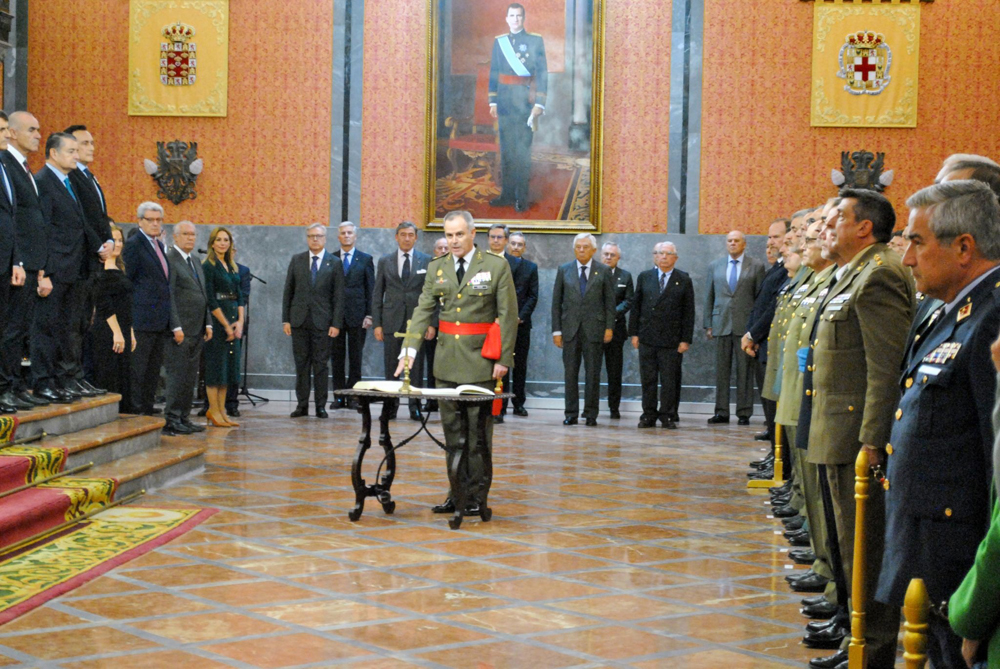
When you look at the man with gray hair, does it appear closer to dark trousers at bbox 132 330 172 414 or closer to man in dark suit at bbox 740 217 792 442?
man in dark suit at bbox 740 217 792 442

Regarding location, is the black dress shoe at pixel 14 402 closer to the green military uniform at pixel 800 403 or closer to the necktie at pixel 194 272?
the necktie at pixel 194 272

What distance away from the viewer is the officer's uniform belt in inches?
470

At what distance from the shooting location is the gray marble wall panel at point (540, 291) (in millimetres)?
11906

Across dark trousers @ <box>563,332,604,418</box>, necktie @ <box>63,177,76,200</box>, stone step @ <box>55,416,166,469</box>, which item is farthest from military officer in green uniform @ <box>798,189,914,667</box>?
dark trousers @ <box>563,332,604,418</box>

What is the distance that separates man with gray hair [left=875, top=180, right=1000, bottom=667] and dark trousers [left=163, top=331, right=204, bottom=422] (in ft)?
21.7

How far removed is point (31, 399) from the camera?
6.50 meters

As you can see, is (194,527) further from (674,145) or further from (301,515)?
(674,145)

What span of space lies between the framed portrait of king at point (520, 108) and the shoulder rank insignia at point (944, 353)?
30.4ft

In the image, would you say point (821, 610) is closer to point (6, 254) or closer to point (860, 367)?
point (860, 367)

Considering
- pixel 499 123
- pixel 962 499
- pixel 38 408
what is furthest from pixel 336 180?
pixel 962 499

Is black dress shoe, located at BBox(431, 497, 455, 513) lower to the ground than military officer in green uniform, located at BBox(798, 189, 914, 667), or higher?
lower

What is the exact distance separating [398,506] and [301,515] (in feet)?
1.95

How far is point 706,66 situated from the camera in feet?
39.3

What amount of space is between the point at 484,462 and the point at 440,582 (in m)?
1.43
